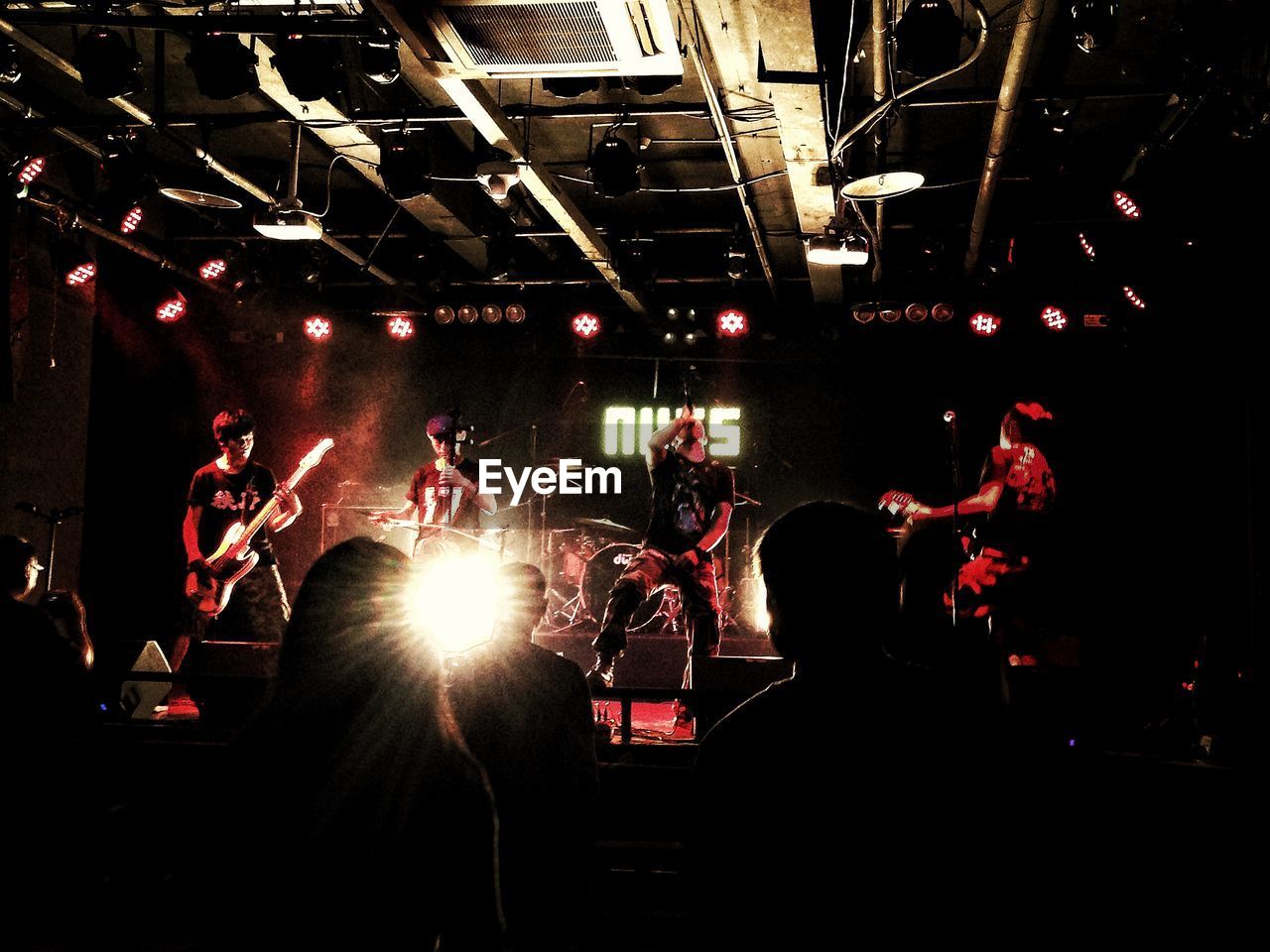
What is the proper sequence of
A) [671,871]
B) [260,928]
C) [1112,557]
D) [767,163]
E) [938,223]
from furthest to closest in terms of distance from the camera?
[1112,557] < [938,223] < [767,163] < [671,871] < [260,928]

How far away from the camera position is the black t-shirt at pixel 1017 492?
7.18 meters

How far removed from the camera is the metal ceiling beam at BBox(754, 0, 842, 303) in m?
4.53

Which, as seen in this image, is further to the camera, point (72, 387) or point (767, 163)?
point (72, 387)

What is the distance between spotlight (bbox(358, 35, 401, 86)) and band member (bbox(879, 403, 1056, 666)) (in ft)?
13.7

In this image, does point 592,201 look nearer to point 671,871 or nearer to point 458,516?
point 458,516

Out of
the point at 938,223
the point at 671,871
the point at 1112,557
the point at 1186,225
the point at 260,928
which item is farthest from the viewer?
the point at 1112,557

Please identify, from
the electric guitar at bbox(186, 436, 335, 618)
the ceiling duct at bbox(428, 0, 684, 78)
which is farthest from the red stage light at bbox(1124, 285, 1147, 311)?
the electric guitar at bbox(186, 436, 335, 618)

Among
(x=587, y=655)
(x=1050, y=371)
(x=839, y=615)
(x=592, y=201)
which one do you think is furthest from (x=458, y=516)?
(x=839, y=615)

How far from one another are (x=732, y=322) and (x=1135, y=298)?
3.71m

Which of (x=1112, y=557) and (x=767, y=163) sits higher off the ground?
(x=767, y=163)

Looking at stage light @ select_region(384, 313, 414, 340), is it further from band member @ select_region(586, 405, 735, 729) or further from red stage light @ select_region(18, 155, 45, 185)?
band member @ select_region(586, 405, 735, 729)

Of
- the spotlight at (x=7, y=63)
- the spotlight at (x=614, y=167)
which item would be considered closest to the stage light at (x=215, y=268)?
the spotlight at (x=7, y=63)

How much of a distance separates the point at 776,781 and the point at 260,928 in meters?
0.87

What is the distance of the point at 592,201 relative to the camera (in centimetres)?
959
